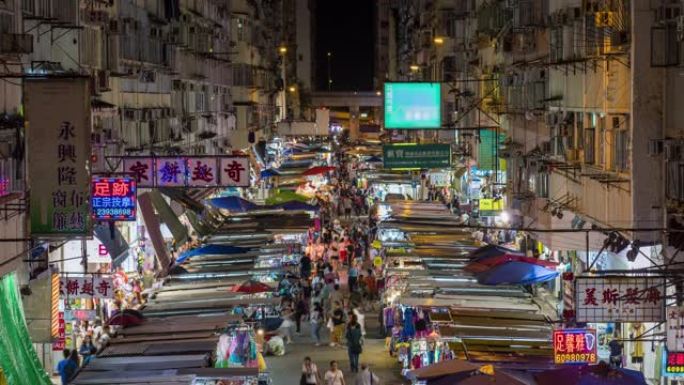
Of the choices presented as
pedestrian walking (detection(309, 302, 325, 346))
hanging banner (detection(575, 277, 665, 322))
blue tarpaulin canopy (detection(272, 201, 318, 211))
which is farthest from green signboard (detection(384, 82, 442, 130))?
hanging banner (detection(575, 277, 665, 322))

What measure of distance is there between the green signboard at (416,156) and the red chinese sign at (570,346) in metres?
18.2

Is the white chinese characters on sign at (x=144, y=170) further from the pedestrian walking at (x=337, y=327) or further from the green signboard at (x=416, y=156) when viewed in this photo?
the green signboard at (x=416, y=156)

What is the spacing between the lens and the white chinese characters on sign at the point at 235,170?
85.7 ft

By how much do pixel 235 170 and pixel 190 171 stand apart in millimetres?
853

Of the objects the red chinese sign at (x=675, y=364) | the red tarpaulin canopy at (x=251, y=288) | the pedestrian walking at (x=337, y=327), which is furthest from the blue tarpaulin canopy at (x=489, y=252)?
the red chinese sign at (x=675, y=364)

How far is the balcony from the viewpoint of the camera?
65.3ft

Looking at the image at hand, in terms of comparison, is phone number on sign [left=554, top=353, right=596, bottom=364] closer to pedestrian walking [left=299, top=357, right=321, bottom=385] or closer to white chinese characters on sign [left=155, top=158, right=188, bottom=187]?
pedestrian walking [left=299, top=357, right=321, bottom=385]

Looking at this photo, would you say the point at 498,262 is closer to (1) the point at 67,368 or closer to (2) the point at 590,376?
(1) the point at 67,368

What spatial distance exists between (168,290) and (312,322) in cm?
534

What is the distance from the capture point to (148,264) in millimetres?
35875

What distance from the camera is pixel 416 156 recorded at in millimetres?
38594

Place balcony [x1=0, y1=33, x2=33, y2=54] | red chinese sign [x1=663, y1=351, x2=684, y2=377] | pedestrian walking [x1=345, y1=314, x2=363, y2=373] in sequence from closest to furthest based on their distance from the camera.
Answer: red chinese sign [x1=663, y1=351, x2=684, y2=377] < balcony [x1=0, y1=33, x2=33, y2=54] < pedestrian walking [x1=345, y1=314, x2=363, y2=373]

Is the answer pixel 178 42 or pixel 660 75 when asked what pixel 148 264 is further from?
pixel 660 75

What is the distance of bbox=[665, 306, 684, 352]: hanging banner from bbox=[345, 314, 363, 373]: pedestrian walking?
35.5ft
